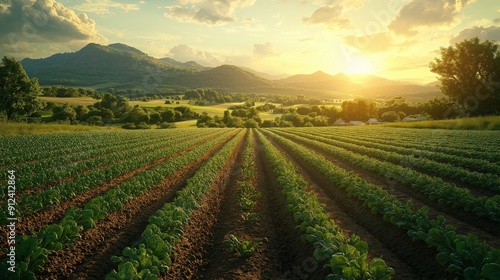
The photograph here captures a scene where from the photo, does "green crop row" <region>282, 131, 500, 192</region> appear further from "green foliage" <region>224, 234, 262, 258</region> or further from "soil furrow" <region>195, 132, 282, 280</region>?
"green foliage" <region>224, 234, 262, 258</region>

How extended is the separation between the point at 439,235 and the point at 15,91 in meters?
68.2

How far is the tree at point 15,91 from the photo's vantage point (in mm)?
51969

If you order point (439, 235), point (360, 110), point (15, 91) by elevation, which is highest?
point (15, 91)

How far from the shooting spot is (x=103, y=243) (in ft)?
24.5

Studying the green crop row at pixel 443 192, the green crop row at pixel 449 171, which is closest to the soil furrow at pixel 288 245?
the green crop row at pixel 443 192

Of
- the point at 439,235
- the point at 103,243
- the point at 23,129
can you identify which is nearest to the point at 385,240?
the point at 439,235

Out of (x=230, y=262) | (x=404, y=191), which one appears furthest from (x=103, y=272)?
(x=404, y=191)

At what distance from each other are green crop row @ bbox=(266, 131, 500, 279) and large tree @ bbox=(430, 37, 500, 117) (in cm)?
5768

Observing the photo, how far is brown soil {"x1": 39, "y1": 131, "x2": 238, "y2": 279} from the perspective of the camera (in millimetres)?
5961

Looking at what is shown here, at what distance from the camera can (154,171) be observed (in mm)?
14727

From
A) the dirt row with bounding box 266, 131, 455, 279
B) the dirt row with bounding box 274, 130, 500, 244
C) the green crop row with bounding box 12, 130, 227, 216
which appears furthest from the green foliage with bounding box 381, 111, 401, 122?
the green crop row with bounding box 12, 130, 227, 216

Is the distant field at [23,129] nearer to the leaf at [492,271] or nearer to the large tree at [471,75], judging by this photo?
the leaf at [492,271]

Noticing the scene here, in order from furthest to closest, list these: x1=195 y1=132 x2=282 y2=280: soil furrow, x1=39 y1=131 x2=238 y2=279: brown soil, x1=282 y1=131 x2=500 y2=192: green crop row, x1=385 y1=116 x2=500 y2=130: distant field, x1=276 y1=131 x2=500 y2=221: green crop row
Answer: x1=385 y1=116 x2=500 y2=130: distant field
x1=282 y1=131 x2=500 y2=192: green crop row
x1=276 y1=131 x2=500 y2=221: green crop row
x1=195 y1=132 x2=282 y2=280: soil furrow
x1=39 y1=131 x2=238 y2=279: brown soil

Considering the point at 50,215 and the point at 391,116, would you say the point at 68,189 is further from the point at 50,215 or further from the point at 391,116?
the point at 391,116
